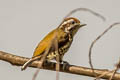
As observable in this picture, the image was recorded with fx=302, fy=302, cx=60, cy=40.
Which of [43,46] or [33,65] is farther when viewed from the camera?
[43,46]

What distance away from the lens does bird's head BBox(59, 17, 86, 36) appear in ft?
A: 11.6

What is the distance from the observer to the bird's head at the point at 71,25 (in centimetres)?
355

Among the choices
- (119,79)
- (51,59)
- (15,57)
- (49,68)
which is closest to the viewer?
(119,79)

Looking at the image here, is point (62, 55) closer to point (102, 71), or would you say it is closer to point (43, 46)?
point (43, 46)

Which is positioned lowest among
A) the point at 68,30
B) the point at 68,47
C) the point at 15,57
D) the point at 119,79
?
the point at 119,79

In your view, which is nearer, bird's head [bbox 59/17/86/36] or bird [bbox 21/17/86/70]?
bird [bbox 21/17/86/70]

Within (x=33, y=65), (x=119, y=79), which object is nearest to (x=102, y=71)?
(x=119, y=79)

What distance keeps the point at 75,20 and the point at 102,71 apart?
4.04ft

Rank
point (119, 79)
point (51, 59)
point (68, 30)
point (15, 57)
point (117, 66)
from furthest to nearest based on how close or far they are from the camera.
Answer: point (68, 30) → point (51, 59) → point (15, 57) → point (119, 79) → point (117, 66)

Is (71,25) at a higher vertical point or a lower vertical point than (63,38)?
higher

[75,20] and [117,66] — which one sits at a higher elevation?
[75,20]

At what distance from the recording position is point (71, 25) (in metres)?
3.61

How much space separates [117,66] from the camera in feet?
5.21

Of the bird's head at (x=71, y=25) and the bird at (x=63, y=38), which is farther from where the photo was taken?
the bird's head at (x=71, y=25)
